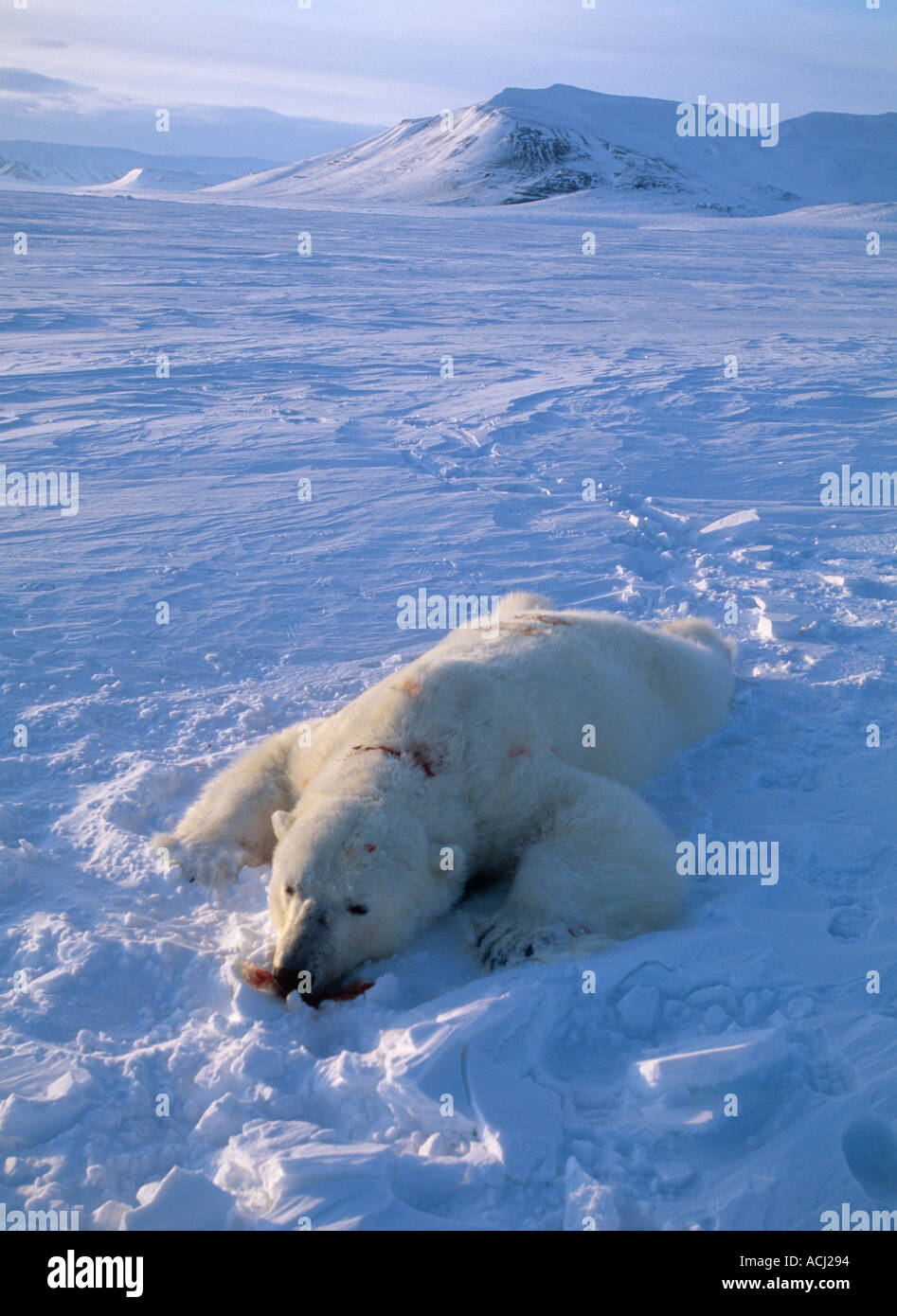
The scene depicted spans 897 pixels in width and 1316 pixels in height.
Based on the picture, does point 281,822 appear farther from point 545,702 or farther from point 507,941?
point 545,702

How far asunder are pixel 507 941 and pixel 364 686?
200 cm

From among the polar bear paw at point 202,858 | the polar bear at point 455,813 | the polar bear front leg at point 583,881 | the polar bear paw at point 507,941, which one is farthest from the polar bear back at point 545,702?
the polar bear paw at point 202,858

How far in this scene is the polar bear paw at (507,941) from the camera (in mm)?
2789

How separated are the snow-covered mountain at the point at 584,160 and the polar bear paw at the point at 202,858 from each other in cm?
5600

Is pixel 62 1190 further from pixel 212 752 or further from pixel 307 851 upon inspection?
pixel 212 752

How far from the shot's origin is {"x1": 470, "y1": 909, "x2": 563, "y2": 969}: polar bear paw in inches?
110

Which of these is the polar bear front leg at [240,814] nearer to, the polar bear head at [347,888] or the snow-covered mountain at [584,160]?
the polar bear head at [347,888]

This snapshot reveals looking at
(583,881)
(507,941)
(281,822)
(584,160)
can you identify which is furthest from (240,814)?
(584,160)

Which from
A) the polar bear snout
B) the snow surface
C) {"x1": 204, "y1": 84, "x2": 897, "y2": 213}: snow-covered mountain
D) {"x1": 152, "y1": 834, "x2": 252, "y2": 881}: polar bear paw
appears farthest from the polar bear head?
{"x1": 204, "y1": 84, "x2": 897, "y2": 213}: snow-covered mountain

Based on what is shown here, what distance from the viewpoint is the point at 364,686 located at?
15.1 feet

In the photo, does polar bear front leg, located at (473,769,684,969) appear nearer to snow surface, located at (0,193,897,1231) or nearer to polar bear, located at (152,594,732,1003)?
polar bear, located at (152,594,732,1003)

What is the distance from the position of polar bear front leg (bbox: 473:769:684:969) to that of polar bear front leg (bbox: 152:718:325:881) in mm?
921
